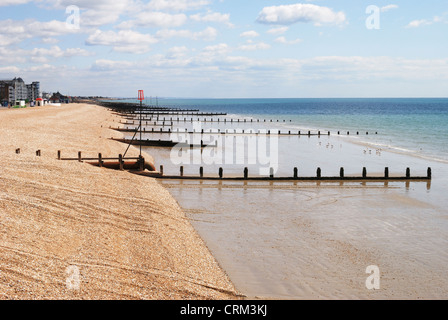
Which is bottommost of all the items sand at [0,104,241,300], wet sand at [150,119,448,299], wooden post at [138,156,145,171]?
wet sand at [150,119,448,299]

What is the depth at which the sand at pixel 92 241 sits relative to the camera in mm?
11883

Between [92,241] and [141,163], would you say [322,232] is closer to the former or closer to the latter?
[92,241]

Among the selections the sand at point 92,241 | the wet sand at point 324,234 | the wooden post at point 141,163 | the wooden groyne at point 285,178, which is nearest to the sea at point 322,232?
the wet sand at point 324,234

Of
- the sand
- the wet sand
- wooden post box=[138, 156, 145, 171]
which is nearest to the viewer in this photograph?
the sand

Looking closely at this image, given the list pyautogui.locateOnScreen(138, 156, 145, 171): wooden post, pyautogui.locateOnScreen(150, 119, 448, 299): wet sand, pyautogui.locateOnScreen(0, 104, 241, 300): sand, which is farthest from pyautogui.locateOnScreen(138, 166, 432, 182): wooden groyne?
pyautogui.locateOnScreen(0, 104, 241, 300): sand

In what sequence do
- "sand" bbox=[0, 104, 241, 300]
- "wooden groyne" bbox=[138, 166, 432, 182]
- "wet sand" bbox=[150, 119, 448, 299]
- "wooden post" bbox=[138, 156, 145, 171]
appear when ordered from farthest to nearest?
"wooden groyne" bbox=[138, 166, 432, 182] < "wooden post" bbox=[138, 156, 145, 171] < "wet sand" bbox=[150, 119, 448, 299] < "sand" bbox=[0, 104, 241, 300]

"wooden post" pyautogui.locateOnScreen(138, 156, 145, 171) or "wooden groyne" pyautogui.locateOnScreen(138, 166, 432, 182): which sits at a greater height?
"wooden post" pyautogui.locateOnScreen(138, 156, 145, 171)

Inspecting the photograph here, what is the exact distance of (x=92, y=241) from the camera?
1529cm

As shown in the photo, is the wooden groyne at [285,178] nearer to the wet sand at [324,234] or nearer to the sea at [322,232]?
the sea at [322,232]

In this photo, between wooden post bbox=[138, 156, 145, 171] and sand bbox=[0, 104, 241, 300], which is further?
wooden post bbox=[138, 156, 145, 171]

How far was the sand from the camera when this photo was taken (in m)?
11.9

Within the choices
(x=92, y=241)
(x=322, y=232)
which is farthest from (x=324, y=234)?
(x=92, y=241)

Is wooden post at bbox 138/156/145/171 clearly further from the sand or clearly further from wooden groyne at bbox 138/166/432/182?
the sand
